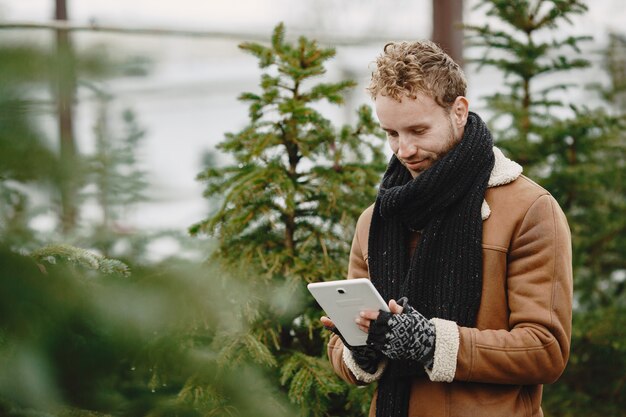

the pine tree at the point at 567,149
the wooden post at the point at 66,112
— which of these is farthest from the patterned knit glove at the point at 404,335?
the pine tree at the point at 567,149

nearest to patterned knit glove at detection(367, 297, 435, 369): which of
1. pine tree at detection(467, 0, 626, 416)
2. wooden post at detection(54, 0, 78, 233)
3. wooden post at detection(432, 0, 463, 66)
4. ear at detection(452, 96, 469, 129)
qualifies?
ear at detection(452, 96, 469, 129)

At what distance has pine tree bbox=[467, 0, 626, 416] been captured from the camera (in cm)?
425

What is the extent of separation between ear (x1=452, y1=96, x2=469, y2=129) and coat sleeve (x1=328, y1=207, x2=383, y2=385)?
1.19 feet

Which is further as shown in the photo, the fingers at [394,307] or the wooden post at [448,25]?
the wooden post at [448,25]

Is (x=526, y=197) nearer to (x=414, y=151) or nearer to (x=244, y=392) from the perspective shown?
(x=414, y=151)

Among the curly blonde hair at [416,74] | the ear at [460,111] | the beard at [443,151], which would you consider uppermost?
the curly blonde hair at [416,74]

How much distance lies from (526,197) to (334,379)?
3.82 ft

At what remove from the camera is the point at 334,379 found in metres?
2.70

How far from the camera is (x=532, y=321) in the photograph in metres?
1.74

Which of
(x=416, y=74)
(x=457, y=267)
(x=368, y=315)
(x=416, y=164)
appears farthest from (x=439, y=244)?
(x=416, y=74)

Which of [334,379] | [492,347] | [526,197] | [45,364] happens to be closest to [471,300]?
[492,347]

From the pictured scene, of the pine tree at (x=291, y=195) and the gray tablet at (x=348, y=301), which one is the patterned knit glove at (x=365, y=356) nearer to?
the gray tablet at (x=348, y=301)

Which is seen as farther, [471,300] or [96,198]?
[471,300]

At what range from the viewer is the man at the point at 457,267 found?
172cm
